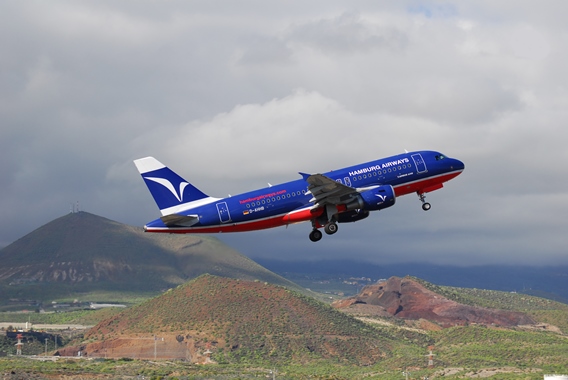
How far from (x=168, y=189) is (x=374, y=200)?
21.8 m

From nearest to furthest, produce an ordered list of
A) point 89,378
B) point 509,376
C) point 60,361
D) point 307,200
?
point 307,200 < point 89,378 < point 509,376 < point 60,361

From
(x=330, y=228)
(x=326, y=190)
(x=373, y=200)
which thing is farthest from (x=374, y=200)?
(x=330, y=228)

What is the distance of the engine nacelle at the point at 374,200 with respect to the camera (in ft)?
323

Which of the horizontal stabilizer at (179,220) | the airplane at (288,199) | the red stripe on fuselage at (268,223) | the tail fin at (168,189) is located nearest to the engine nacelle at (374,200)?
the airplane at (288,199)

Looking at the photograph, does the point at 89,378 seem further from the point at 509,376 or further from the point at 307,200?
the point at 509,376

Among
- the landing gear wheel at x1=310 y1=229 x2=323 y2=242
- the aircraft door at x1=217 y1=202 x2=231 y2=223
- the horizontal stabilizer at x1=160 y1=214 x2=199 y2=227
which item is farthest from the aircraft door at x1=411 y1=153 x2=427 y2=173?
the horizontal stabilizer at x1=160 y1=214 x2=199 y2=227

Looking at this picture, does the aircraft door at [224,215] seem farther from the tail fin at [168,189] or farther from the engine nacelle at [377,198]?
the engine nacelle at [377,198]

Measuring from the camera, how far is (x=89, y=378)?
126938mm

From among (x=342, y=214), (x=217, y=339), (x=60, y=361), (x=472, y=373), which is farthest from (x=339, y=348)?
(x=342, y=214)

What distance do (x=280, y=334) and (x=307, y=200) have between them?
102410mm

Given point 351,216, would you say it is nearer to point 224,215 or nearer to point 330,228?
point 330,228

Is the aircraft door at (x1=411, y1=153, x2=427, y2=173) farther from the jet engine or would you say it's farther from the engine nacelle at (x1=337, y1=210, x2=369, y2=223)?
the engine nacelle at (x1=337, y1=210, x2=369, y2=223)

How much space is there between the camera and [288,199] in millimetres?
99000

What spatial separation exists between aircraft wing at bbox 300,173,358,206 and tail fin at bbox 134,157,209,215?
11.8 metres
